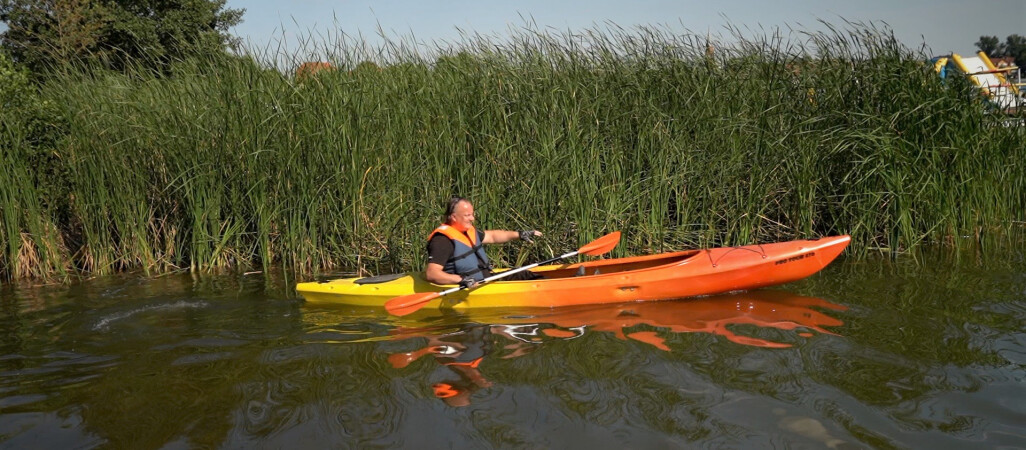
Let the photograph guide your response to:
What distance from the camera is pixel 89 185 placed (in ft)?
21.8

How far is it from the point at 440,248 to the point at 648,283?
1.35m

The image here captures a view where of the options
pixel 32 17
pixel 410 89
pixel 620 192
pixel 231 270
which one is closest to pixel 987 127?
pixel 620 192

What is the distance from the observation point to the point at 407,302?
5.16m

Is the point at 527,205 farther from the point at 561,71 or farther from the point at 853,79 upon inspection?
the point at 853,79

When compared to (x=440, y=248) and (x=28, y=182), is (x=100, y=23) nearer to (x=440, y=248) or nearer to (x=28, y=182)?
(x=28, y=182)

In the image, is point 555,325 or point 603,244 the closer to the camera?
point 555,325

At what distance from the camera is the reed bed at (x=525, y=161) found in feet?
20.5

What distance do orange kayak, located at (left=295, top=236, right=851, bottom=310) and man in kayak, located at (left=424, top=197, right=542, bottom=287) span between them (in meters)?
0.12

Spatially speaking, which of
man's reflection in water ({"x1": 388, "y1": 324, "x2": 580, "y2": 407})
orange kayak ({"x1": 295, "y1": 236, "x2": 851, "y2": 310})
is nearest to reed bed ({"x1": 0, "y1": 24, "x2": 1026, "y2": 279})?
orange kayak ({"x1": 295, "y1": 236, "x2": 851, "y2": 310})

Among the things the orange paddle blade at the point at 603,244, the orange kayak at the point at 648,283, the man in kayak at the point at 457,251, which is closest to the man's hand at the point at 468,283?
the man in kayak at the point at 457,251

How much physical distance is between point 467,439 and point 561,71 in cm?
422

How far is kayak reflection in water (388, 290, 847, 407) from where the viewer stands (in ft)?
13.9

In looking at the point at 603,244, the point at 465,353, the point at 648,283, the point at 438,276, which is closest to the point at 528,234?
the point at 603,244

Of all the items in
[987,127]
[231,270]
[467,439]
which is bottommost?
[467,439]
